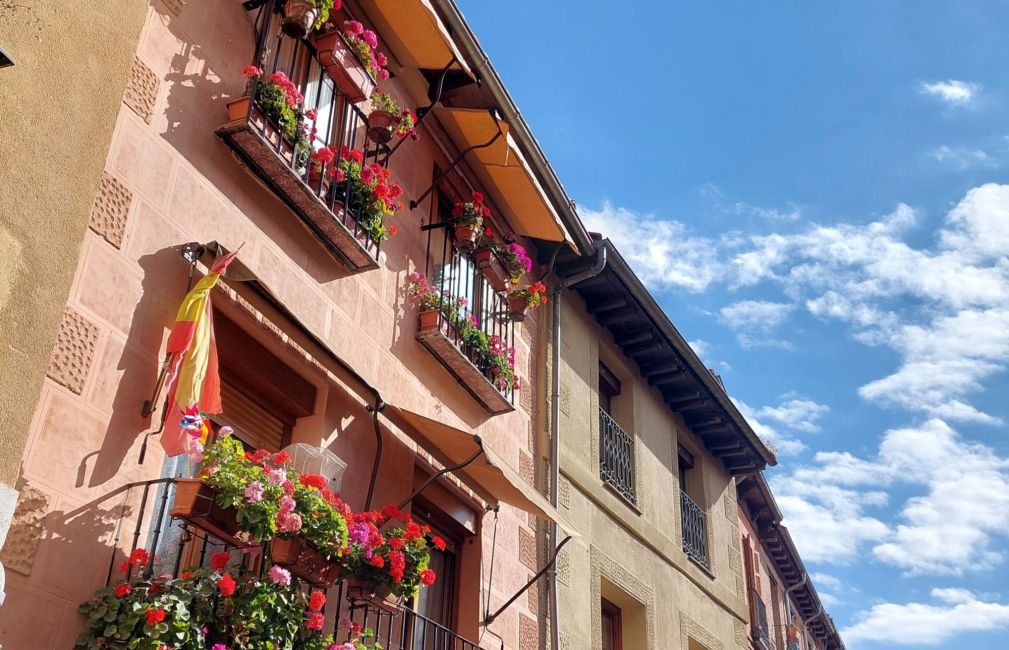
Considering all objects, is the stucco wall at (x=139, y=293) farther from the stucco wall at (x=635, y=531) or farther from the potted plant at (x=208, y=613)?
the stucco wall at (x=635, y=531)

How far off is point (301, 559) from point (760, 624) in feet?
44.3

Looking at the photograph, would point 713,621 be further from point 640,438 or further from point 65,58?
point 65,58

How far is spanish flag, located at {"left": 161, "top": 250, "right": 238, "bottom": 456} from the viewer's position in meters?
5.24

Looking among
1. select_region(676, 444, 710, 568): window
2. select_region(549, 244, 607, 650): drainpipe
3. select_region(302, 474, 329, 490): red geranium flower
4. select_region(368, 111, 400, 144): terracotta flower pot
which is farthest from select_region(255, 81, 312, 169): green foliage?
select_region(676, 444, 710, 568): window

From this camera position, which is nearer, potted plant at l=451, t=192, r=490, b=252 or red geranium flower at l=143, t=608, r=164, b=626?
red geranium flower at l=143, t=608, r=164, b=626

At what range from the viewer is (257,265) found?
6605mm

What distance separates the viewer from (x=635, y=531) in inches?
452

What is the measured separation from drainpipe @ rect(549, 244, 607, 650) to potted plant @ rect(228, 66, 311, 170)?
4181mm

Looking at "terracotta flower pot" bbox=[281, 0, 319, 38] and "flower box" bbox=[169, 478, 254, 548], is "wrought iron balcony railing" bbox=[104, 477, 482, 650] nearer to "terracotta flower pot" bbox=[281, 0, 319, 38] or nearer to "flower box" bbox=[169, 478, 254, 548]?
"flower box" bbox=[169, 478, 254, 548]

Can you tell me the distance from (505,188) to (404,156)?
1392 millimetres

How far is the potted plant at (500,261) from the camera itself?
959cm

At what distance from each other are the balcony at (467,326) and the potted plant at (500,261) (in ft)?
0.24

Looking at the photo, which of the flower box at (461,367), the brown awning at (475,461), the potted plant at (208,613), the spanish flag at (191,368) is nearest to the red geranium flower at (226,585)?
the potted plant at (208,613)

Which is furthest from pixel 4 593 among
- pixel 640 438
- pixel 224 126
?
pixel 640 438
